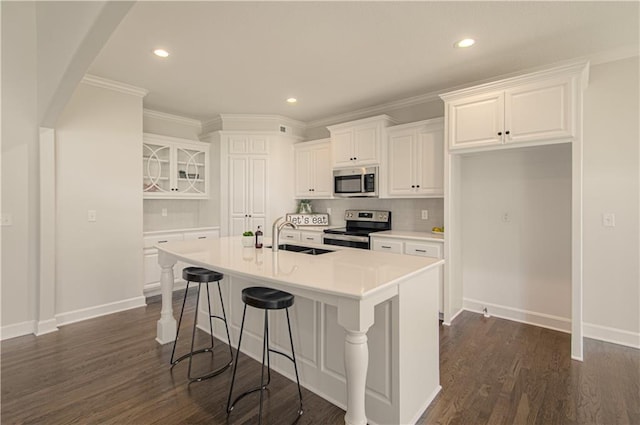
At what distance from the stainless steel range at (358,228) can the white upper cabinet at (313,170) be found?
52 centimetres

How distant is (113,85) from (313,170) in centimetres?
278

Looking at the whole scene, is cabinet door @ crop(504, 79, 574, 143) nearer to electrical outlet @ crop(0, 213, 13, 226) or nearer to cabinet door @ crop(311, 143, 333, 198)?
cabinet door @ crop(311, 143, 333, 198)

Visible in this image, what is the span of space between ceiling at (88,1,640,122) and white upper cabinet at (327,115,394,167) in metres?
0.39

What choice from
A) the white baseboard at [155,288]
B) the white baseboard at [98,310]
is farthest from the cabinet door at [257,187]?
the white baseboard at [98,310]

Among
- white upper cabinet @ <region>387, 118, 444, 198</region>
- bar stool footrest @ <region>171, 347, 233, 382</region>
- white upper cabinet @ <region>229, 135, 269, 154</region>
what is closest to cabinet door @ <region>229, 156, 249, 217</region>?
white upper cabinet @ <region>229, 135, 269, 154</region>

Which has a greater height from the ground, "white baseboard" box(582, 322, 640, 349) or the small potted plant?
the small potted plant

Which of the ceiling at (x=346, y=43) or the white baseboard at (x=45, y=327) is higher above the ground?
the ceiling at (x=346, y=43)

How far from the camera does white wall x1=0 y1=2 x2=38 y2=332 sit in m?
3.00

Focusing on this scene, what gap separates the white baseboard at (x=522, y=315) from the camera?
322 cm

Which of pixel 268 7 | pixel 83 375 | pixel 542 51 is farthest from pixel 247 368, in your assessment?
pixel 542 51

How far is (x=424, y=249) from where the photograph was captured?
3.54 meters

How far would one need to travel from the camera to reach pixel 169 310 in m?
2.96

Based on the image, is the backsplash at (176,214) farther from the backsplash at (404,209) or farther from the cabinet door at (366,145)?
the cabinet door at (366,145)

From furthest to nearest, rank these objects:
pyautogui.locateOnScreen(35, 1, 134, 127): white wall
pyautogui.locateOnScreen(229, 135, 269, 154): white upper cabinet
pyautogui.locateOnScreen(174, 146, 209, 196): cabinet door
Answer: pyautogui.locateOnScreen(229, 135, 269, 154): white upper cabinet
pyautogui.locateOnScreen(174, 146, 209, 196): cabinet door
pyautogui.locateOnScreen(35, 1, 134, 127): white wall
